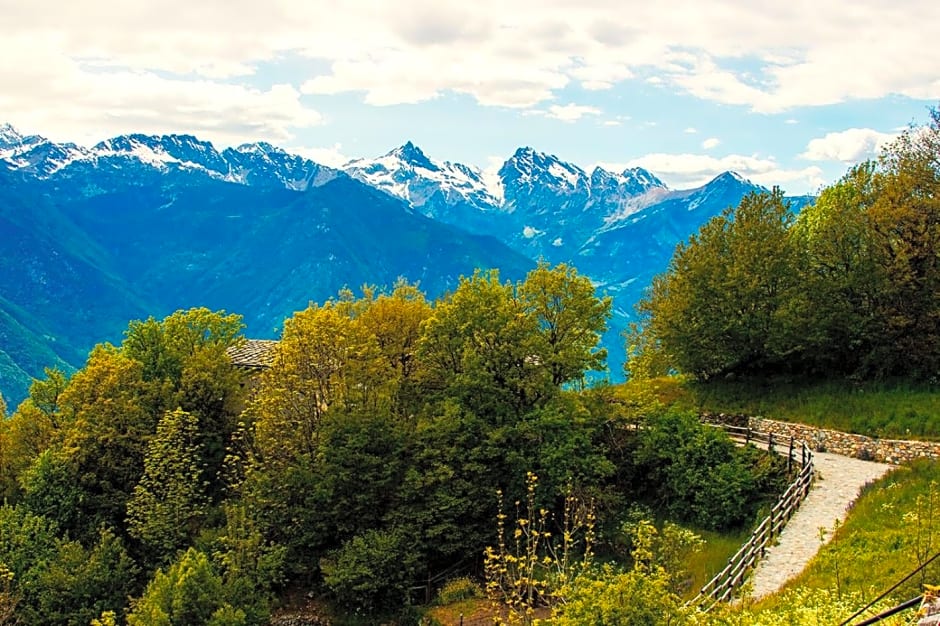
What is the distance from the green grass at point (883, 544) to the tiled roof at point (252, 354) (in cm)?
3412

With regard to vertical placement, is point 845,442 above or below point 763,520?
above

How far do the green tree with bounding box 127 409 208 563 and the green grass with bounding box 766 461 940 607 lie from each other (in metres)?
27.9

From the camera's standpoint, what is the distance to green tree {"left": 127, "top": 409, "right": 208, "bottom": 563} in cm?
3431

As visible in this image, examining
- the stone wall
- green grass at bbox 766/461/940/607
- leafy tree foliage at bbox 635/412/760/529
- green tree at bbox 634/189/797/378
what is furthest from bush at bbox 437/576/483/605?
green tree at bbox 634/189/797/378

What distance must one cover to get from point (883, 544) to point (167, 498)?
102 feet

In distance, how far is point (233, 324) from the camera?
47.0 meters

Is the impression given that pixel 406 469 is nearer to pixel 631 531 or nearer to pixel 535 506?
pixel 535 506

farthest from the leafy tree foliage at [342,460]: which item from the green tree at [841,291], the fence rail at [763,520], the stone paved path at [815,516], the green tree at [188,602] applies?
the green tree at [841,291]

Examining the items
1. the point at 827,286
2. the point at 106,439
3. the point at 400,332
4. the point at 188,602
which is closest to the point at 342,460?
the point at 400,332

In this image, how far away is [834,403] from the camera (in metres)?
36.2

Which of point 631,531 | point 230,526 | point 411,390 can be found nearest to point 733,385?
point 631,531

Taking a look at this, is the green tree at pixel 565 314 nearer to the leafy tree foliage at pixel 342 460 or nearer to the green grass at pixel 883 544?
the leafy tree foliage at pixel 342 460

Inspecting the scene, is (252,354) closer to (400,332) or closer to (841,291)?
(400,332)

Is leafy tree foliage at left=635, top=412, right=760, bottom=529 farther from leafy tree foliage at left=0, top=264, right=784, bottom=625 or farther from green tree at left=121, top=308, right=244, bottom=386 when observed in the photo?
green tree at left=121, top=308, right=244, bottom=386
